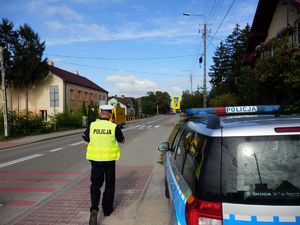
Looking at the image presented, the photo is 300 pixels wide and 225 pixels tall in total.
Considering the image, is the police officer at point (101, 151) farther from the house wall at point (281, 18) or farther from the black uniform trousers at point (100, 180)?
the house wall at point (281, 18)

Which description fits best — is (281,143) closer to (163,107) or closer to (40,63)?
(40,63)

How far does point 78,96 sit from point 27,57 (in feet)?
44.7

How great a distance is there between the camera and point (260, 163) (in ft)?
9.73

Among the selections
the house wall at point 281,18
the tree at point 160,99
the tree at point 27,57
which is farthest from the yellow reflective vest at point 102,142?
the tree at point 160,99

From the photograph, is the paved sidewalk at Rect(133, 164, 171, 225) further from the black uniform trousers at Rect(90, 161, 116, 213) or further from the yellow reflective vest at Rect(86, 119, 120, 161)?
the yellow reflective vest at Rect(86, 119, 120, 161)

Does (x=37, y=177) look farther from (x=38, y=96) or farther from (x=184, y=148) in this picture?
(x=38, y=96)

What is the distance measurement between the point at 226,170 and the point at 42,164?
11.3 metres

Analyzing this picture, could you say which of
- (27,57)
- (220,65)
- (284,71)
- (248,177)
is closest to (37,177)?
(284,71)

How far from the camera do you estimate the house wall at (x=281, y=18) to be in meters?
17.1

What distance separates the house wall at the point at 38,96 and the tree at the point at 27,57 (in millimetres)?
3512

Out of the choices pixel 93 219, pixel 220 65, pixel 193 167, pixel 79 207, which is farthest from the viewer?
pixel 220 65

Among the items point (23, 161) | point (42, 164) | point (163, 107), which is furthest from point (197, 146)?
point (163, 107)

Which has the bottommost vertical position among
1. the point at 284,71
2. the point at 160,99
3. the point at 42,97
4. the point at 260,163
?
the point at 260,163

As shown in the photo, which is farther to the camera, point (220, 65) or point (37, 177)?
point (220, 65)
